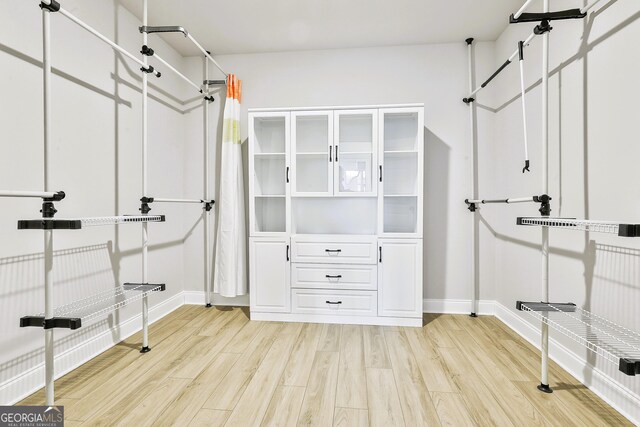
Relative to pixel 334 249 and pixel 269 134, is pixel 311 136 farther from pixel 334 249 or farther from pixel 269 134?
pixel 334 249

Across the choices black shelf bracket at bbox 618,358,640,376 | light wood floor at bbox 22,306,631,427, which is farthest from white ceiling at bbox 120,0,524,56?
light wood floor at bbox 22,306,631,427

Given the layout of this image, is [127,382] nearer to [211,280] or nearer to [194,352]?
[194,352]

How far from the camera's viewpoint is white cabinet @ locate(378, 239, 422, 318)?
250 centimetres

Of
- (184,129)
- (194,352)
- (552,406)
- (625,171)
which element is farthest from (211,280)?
(625,171)

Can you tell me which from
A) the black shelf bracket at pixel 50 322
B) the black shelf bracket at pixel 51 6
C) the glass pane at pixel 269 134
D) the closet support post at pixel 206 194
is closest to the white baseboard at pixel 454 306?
the glass pane at pixel 269 134

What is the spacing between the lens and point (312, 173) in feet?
9.10

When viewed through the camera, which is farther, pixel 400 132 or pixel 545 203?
pixel 400 132

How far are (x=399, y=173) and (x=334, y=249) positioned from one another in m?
0.86

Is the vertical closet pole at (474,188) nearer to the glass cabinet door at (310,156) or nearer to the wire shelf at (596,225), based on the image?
the wire shelf at (596,225)

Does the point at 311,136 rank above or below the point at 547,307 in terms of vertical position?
above

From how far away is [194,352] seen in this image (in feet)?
6.79

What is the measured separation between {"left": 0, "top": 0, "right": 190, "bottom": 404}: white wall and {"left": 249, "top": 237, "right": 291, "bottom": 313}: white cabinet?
33.1 inches

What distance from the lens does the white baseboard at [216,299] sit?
302cm

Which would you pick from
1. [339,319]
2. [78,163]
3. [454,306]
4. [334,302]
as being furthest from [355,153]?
[78,163]
